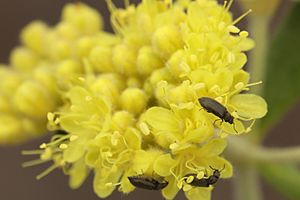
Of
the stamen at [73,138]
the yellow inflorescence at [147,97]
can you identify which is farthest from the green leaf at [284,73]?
the stamen at [73,138]

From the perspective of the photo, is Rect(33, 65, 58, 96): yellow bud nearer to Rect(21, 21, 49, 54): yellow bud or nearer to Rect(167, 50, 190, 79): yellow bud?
Rect(21, 21, 49, 54): yellow bud

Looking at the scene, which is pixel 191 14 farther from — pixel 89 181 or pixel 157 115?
pixel 89 181

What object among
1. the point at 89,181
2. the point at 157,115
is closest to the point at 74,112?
the point at 157,115

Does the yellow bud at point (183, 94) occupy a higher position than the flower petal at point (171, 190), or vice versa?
the yellow bud at point (183, 94)

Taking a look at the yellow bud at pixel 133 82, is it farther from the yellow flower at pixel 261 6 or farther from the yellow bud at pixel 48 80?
the yellow flower at pixel 261 6

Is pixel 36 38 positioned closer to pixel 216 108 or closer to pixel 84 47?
pixel 84 47
